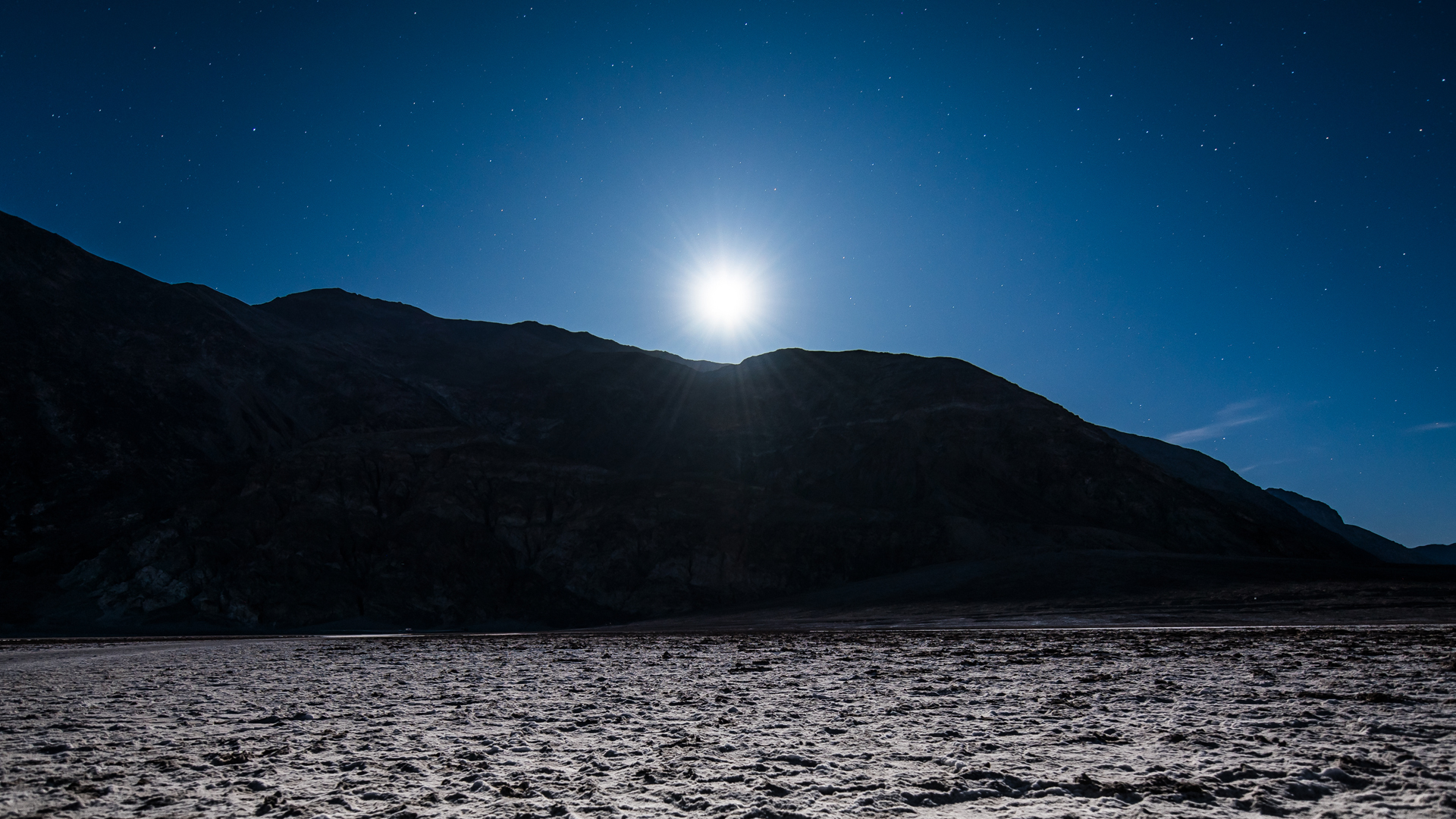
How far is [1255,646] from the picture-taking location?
1466 centimetres

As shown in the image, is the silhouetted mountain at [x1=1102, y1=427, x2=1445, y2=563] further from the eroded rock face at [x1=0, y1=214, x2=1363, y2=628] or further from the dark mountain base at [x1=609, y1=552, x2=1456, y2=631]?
the dark mountain base at [x1=609, y1=552, x2=1456, y2=631]

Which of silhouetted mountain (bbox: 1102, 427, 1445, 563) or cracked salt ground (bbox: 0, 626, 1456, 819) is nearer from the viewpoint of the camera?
cracked salt ground (bbox: 0, 626, 1456, 819)

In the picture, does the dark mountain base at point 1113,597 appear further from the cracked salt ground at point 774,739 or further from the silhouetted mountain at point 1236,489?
the silhouetted mountain at point 1236,489

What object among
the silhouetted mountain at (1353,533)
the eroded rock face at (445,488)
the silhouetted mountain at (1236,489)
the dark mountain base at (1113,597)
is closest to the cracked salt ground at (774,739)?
the dark mountain base at (1113,597)

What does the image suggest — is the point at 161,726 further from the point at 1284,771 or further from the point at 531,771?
the point at 1284,771

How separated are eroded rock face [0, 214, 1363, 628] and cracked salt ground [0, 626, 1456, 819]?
44879mm

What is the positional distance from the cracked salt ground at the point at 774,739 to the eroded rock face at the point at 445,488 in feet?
147

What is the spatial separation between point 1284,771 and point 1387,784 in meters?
0.58

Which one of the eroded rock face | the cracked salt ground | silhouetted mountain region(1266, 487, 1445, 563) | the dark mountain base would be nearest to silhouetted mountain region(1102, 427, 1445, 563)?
silhouetted mountain region(1266, 487, 1445, 563)

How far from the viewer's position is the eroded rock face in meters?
53.8

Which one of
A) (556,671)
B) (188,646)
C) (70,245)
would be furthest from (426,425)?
(556,671)

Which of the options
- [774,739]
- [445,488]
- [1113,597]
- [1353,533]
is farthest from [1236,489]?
[774,739]

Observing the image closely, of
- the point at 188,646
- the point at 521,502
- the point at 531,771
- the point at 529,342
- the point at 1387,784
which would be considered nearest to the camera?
the point at 1387,784

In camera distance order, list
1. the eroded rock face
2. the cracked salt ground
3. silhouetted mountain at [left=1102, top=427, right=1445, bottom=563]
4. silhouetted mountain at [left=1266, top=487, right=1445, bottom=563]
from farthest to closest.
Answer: silhouetted mountain at [left=1266, top=487, right=1445, bottom=563] < silhouetted mountain at [left=1102, top=427, right=1445, bottom=563] < the eroded rock face < the cracked salt ground
